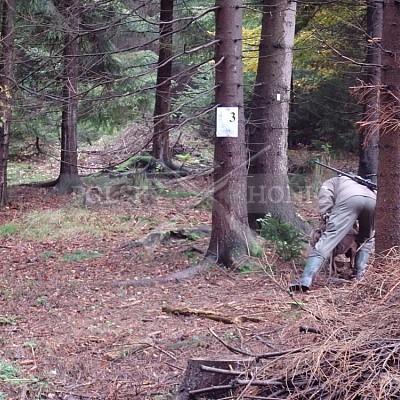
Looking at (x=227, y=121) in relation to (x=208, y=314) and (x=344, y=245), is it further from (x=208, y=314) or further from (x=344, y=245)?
(x=208, y=314)

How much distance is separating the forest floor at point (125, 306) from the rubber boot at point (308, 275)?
0.44ft

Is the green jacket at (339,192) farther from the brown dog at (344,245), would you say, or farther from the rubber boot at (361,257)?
the rubber boot at (361,257)

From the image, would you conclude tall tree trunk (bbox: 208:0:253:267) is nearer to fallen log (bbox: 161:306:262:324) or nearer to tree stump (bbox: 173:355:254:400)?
fallen log (bbox: 161:306:262:324)

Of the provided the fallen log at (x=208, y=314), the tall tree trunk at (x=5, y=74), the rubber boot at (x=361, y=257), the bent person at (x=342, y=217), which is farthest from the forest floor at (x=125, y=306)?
the tall tree trunk at (x=5, y=74)

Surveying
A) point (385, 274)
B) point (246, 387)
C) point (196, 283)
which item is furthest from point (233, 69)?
point (246, 387)

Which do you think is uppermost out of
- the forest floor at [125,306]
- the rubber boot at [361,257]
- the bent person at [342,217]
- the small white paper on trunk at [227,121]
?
the small white paper on trunk at [227,121]

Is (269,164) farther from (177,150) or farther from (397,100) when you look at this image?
(177,150)

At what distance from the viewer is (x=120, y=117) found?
16.6 metres

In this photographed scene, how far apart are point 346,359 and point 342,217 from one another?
4.05m

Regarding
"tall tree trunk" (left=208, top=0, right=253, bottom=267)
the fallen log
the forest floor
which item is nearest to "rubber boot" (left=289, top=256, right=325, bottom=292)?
the forest floor

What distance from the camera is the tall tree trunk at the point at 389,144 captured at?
5.41m

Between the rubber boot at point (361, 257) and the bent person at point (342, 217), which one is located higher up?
the bent person at point (342, 217)

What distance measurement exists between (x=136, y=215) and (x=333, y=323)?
324 inches

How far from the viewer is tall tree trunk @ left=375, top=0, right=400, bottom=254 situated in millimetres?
5410
